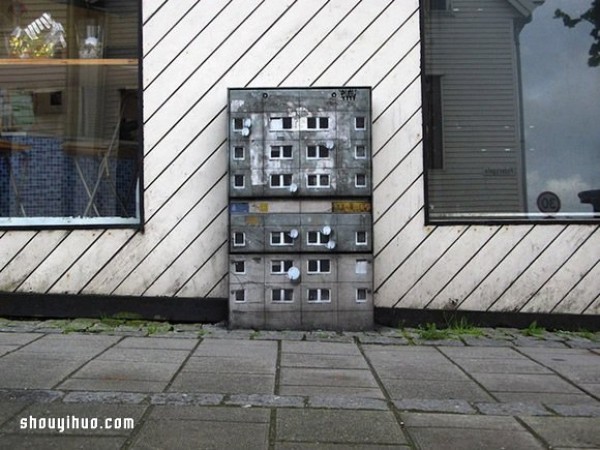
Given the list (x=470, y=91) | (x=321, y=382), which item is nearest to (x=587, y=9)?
(x=470, y=91)

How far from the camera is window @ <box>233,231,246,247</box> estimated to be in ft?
21.2

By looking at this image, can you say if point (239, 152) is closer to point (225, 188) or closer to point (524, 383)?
point (225, 188)

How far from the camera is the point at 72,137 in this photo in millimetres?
7238

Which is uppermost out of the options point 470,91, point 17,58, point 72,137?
point 17,58

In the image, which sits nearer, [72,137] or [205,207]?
[205,207]

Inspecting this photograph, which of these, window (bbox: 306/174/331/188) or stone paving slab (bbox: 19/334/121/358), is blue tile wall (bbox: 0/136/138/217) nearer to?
stone paving slab (bbox: 19/334/121/358)

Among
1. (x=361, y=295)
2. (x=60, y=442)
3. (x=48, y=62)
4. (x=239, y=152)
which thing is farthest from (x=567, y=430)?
(x=48, y=62)

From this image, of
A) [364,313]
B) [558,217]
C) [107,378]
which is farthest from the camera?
[558,217]

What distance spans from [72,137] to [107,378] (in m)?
3.50

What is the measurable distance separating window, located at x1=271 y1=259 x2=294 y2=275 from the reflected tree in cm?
407

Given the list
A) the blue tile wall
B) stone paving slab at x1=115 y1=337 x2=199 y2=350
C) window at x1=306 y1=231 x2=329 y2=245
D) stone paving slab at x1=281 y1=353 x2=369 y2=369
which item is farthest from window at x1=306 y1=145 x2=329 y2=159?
stone paving slab at x1=115 y1=337 x2=199 y2=350

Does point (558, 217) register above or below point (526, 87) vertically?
below

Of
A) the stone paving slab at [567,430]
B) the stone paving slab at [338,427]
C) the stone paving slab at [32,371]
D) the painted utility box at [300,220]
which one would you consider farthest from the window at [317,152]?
the stone paving slab at [567,430]

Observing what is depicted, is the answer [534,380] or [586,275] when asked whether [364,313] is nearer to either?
[534,380]
